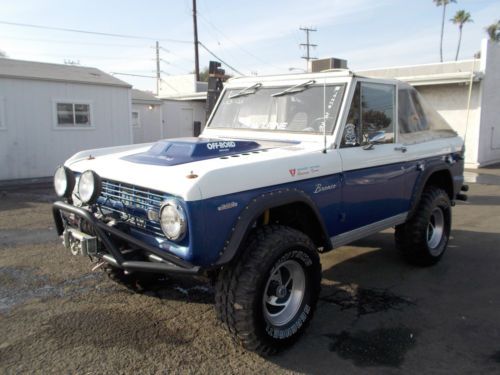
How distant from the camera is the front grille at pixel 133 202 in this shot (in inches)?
117

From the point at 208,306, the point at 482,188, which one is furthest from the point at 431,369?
the point at 482,188

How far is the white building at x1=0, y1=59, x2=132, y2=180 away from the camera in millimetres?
12641

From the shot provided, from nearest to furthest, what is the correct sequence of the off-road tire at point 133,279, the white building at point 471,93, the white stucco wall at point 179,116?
the off-road tire at point 133,279, the white building at point 471,93, the white stucco wall at point 179,116

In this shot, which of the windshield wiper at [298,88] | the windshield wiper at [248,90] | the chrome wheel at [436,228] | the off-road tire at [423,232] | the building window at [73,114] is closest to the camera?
the windshield wiper at [298,88]

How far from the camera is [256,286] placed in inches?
115

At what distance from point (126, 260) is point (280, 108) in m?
2.22

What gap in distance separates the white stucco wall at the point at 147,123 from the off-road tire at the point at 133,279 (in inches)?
711

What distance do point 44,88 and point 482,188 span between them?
12563mm

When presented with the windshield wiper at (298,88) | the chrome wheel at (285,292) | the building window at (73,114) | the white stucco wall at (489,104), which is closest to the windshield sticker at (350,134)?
the windshield wiper at (298,88)

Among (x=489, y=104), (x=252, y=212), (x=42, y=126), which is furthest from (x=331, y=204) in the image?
(x=489, y=104)

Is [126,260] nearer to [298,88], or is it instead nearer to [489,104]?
[298,88]

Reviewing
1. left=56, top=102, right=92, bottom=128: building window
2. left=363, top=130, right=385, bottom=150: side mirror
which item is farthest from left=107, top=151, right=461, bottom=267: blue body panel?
left=56, top=102, right=92, bottom=128: building window

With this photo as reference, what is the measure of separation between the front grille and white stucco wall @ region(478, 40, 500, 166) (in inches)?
593

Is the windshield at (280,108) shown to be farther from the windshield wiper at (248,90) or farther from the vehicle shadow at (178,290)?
the vehicle shadow at (178,290)
